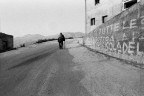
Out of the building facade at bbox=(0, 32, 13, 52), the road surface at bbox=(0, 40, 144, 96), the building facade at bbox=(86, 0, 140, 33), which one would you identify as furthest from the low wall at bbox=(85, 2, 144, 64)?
the building facade at bbox=(0, 32, 13, 52)

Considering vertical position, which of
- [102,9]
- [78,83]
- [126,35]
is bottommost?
[78,83]

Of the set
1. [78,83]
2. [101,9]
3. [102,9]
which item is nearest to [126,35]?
[78,83]

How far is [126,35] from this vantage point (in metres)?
8.05

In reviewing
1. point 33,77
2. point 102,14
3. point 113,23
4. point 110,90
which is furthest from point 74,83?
point 102,14

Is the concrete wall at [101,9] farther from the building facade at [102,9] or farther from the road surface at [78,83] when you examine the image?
the road surface at [78,83]

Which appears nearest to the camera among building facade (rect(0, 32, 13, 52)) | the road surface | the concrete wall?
Answer: the road surface

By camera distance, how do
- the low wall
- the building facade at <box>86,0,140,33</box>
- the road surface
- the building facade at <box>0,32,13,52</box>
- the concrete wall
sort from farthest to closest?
the building facade at <box>0,32,13,52</box> < the concrete wall < the building facade at <box>86,0,140,33</box> < the low wall < the road surface

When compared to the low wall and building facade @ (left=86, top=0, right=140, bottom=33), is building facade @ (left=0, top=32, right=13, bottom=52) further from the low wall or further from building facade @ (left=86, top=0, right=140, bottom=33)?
the low wall

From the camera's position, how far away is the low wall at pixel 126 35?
703 centimetres

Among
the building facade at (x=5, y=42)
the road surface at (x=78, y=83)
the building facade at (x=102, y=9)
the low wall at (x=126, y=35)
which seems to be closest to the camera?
the road surface at (x=78, y=83)

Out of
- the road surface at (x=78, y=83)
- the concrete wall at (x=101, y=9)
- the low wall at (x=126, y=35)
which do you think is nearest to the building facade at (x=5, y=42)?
the concrete wall at (x=101, y=9)

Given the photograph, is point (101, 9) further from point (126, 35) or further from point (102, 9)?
point (126, 35)

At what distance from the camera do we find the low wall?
703cm

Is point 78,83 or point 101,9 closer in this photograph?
point 78,83
